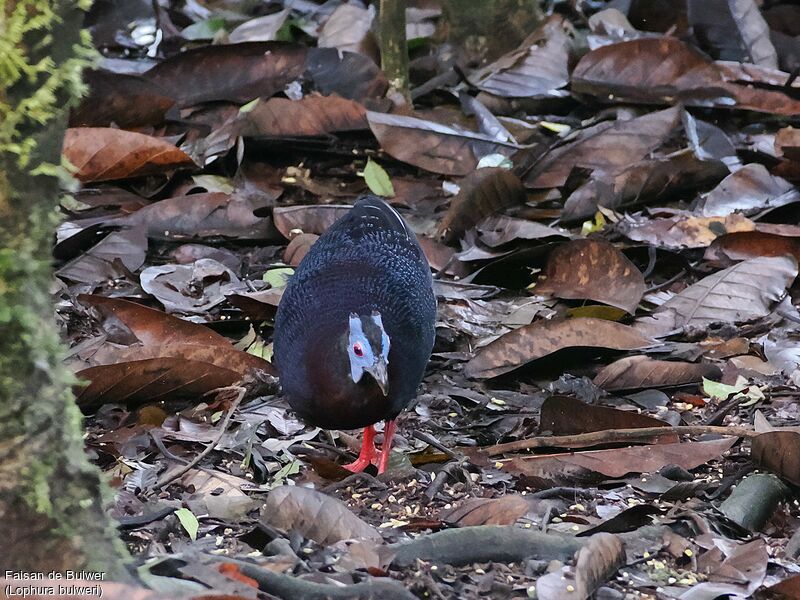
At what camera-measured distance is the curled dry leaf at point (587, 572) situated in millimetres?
2840

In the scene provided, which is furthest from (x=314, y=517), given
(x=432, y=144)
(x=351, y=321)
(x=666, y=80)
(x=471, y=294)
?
(x=666, y=80)

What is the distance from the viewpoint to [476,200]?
626 cm

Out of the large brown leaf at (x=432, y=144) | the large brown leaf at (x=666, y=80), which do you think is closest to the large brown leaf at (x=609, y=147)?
the large brown leaf at (x=432, y=144)

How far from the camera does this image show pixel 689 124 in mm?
7098

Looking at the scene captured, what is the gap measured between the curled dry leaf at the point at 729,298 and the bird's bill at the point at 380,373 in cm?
175

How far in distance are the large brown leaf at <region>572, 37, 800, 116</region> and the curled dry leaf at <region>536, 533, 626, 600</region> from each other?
4.78 metres

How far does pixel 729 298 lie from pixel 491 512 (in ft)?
8.33

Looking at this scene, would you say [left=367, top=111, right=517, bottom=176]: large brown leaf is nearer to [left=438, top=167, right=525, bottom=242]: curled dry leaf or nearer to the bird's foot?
[left=438, top=167, right=525, bottom=242]: curled dry leaf

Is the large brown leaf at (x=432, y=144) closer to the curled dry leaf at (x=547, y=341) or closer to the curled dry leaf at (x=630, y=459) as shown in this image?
the curled dry leaf at (x=547, y=341)

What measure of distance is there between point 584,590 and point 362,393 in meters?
1.58

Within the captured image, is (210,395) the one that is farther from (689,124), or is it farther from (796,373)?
(689,124)

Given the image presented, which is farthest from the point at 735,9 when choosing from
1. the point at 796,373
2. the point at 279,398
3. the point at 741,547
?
the point at 741,547

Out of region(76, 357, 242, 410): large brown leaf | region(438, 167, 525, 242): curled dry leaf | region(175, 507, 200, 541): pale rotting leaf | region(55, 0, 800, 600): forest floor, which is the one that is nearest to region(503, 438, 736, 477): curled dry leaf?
region(55, 0, 800, 600): forest floor

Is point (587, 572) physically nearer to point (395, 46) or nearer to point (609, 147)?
point (609, 147)
